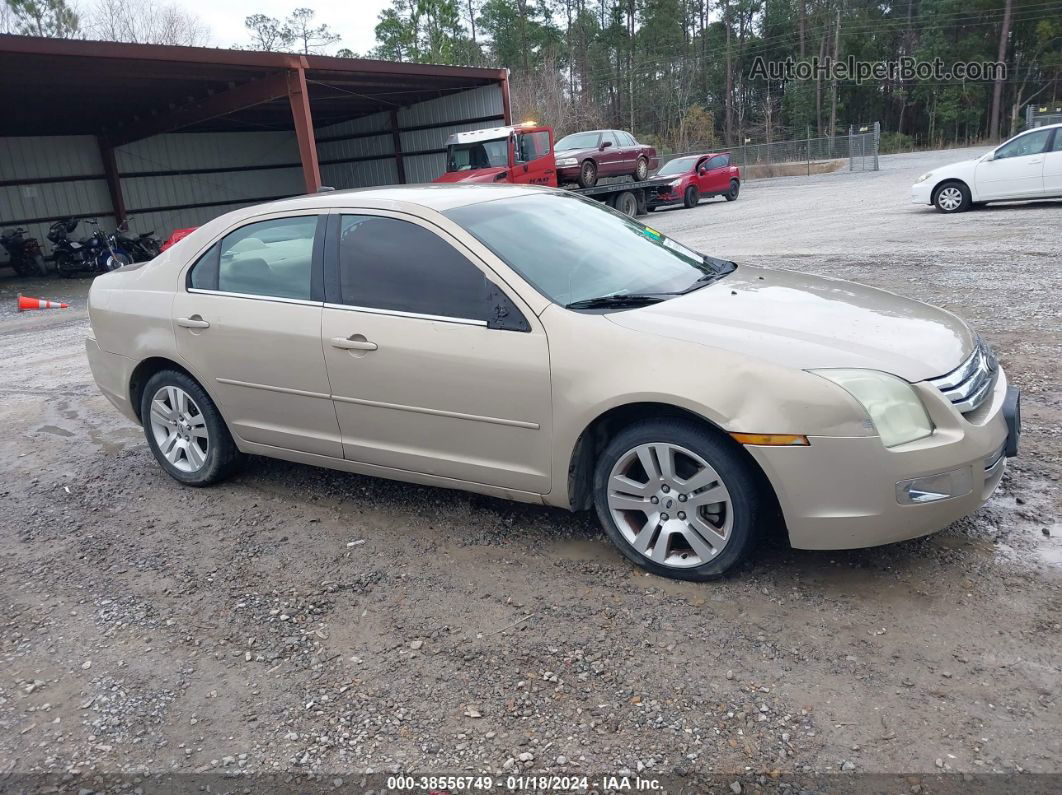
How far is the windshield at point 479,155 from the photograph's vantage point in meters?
19.0

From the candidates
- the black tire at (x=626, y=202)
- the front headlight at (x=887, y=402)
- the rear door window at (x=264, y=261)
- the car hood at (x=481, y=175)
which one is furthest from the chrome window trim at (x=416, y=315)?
the black tire at (x=626, y=202)

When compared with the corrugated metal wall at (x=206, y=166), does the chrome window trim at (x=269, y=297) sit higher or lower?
lower

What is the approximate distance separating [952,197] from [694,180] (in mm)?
10494

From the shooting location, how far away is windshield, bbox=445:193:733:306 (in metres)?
3.76

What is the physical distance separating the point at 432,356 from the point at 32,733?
2017 millimetres

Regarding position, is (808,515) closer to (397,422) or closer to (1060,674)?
(1060,674)

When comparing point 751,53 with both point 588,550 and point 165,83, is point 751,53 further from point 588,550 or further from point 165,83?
point 588,550

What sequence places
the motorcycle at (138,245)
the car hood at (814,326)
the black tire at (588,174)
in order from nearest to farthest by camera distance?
the car hood at (814,326), the motorcycle at (138,245), the black tire at (588,174)

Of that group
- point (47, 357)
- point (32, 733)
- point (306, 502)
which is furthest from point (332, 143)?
point (32, 733)

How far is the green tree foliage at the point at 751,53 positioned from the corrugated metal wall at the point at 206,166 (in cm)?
2747

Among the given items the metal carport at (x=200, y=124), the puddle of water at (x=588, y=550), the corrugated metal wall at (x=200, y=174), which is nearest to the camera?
the puddle of water at (x=588, y=550)

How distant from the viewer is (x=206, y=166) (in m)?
27.0

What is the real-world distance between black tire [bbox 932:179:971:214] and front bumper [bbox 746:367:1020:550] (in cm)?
1396

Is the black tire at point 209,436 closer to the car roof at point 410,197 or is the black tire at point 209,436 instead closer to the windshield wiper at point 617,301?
the car roof at point 410,197
